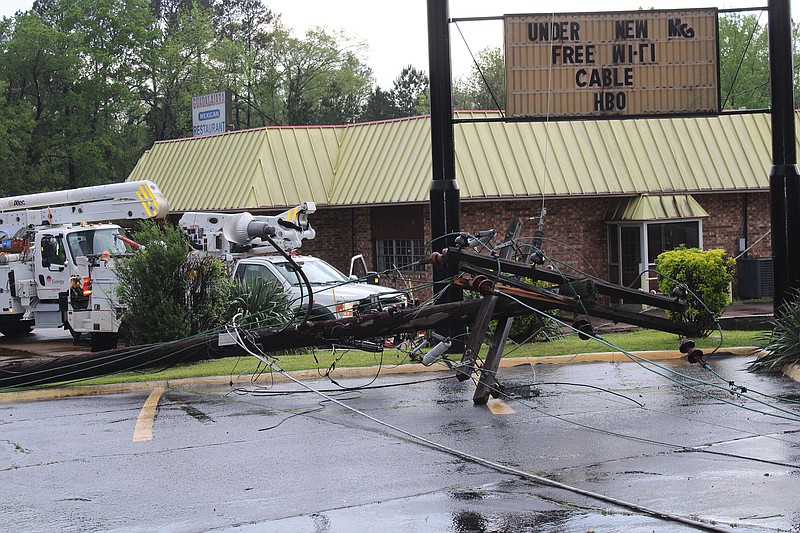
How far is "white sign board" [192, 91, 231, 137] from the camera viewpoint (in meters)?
44.1

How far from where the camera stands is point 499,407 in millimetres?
11062

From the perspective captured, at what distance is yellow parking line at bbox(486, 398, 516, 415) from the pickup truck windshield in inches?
307

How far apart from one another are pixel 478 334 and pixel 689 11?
6.93 meters

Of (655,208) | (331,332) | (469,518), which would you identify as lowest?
(469,518)

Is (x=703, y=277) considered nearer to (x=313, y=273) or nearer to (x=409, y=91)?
(x=313, y=273)

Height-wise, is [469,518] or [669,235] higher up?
[669,235]

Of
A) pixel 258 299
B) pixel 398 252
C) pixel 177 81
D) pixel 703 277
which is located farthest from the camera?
pixel 177 81

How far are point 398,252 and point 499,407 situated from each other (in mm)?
17007

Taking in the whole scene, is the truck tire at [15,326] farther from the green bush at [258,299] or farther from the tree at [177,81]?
the tree at [177,81]

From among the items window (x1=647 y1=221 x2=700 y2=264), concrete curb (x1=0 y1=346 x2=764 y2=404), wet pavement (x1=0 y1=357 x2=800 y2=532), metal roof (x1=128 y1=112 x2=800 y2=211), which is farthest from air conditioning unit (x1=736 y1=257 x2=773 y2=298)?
wet pavement (x1=0 y1=357 x2=800 y2=532)

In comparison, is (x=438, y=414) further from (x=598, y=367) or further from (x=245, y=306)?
(x=245, y=306)

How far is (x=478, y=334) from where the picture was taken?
10.8 m

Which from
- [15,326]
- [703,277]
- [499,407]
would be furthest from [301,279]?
[499,407]

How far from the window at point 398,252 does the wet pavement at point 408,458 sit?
14.2 meters
